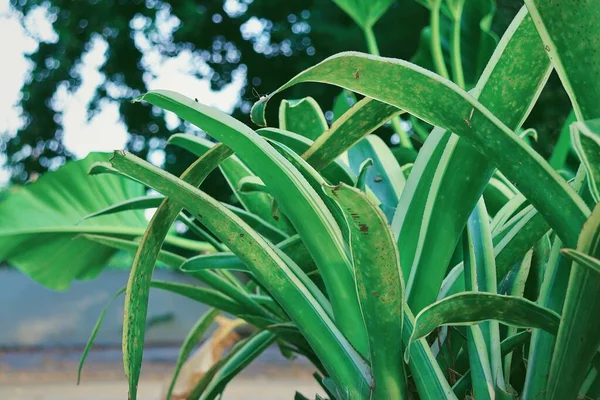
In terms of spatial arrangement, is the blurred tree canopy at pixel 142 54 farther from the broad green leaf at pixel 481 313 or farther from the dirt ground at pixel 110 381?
the broad green leaf at pixel 481 313

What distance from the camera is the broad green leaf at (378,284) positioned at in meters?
0.18

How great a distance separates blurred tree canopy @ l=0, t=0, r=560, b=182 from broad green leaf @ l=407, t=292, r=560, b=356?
6.79 ft

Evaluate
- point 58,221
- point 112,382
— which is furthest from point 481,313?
point 112,382

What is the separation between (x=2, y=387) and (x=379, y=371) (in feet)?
8.88

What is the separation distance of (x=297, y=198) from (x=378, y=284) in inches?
1.9

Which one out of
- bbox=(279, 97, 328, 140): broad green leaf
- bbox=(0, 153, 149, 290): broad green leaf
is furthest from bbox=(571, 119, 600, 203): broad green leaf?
bbox=(0, 153, 149, 290): broad green leaf

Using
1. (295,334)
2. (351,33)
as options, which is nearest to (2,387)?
(351,33)

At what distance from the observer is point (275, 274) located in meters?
0.24

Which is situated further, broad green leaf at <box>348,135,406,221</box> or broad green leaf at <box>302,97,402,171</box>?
broad green leaf at <box>348,135,406,221</box>

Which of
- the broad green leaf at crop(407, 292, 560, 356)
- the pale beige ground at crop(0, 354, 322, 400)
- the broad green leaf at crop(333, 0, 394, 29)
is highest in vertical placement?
the pale beige ground at crop(0, 354, 322, 400)

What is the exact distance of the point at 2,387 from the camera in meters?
2.52

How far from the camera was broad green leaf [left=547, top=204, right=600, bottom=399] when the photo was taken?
17 centimetres

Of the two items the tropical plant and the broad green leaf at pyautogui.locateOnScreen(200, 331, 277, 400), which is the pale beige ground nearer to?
the broad green leaf at pyautogui.locateOnScreen(200, 331, 277, 400)

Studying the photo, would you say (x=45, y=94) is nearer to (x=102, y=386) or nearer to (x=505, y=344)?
(x=102, y=386)
